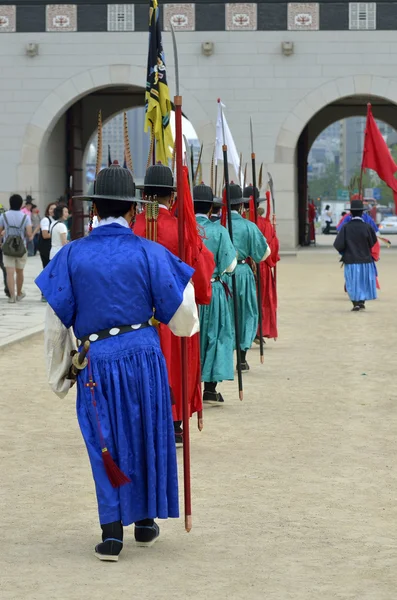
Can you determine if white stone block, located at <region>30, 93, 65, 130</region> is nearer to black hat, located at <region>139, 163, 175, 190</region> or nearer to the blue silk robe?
black hat, located at <region>139, 163, 175, 190</region>

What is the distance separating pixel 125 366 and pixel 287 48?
24678mm

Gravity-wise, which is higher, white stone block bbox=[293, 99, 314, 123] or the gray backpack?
white stone block bbox=[293, 99, 314, 123]

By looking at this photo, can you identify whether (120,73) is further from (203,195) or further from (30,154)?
(203,195)

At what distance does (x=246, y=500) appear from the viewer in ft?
19.4

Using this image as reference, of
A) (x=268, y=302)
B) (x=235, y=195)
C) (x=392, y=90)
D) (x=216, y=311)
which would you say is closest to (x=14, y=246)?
(x=268, y=302)

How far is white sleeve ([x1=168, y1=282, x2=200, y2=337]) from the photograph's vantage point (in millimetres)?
5137

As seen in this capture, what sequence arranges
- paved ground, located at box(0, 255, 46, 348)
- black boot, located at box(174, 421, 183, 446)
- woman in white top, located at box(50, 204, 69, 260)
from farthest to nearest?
woman in white top, located at box(50, 204, 69, 260), paved ground, located at box(0, 255, 46, 348), black boot, located at box(174, 421, 183, 446)

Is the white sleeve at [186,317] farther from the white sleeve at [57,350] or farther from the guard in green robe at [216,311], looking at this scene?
the guard in green robe at [216,311]

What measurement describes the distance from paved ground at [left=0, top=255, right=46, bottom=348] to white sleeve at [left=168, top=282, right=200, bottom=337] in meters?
6.94

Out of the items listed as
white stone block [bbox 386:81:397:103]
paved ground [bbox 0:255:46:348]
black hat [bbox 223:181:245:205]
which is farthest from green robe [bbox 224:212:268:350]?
white stone block [bbox 386:81:397:103]

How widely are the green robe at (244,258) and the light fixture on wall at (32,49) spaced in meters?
19.7

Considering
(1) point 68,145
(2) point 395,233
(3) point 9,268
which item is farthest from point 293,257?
(2) point 395,233

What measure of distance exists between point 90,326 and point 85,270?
219 mm

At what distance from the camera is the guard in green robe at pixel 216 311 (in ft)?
27.4
